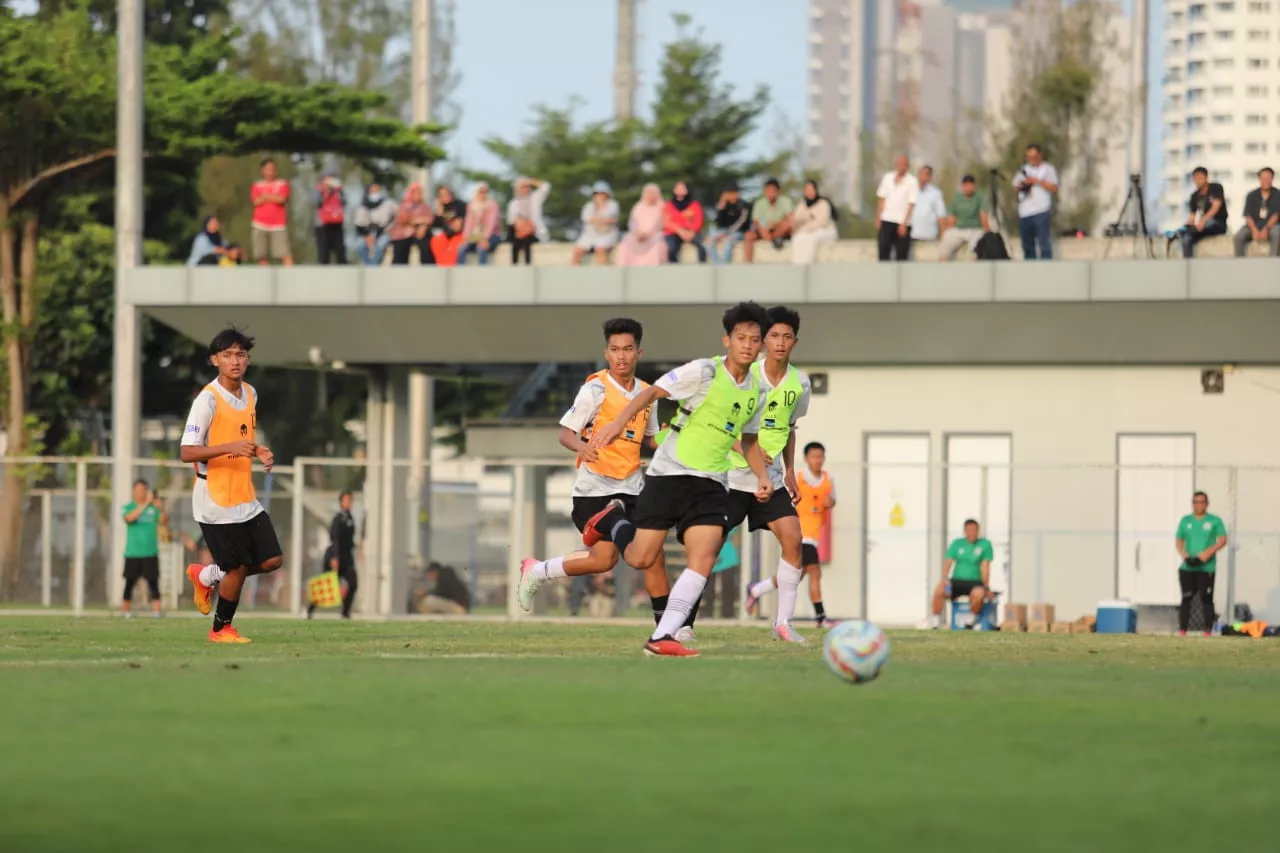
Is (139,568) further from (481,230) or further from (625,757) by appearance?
(625,757)

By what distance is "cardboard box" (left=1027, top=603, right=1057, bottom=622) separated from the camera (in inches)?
1069

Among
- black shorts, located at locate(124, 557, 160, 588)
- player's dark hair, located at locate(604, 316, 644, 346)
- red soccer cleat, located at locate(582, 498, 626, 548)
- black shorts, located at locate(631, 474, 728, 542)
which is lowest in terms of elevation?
black shorts, located at locate(124, 557, 160, 588)

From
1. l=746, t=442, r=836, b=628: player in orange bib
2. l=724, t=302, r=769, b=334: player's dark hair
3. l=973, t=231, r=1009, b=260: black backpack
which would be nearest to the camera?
l=724, t=302, r=769, b=334: player's dark hair

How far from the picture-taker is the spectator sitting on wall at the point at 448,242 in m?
34.1

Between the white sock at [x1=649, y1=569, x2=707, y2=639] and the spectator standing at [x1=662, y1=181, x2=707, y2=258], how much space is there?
19760 mm

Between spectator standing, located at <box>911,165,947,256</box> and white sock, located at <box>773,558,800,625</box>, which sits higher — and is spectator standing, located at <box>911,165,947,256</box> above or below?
above

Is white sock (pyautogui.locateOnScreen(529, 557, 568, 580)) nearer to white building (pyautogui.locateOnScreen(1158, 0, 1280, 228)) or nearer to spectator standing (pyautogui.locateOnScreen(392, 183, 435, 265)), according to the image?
spectator standing (pyautogui.locateOnScreen(392, 183, 435, 265))

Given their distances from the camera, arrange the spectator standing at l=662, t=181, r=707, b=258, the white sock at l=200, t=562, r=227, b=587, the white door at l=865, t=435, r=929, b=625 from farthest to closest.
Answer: the spectator standing at l=662, t=181, r=707, b=258 → the white door at l=865, t=435, r=929, b=625 → the white sock at l=200, t=562, r=227, b=587

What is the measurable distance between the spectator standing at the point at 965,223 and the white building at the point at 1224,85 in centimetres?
14184

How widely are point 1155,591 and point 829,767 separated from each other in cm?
2255

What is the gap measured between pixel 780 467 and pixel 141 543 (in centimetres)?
1435

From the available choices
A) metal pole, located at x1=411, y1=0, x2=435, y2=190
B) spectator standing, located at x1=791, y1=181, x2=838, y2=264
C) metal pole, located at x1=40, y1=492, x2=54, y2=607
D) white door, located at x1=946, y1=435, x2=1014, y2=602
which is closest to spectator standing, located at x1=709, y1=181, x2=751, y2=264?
spectator standing, located at x1=791, y1=181, x2=838, y2=264

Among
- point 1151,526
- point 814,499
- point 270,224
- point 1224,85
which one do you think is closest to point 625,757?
point 814,499

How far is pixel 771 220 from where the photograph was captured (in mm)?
32500
